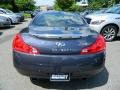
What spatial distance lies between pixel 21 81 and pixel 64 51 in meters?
1.42

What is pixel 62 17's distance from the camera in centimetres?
625

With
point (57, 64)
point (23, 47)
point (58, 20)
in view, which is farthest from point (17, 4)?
point (57, 64)

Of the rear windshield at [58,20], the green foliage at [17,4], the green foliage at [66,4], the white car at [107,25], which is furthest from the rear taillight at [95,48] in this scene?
the green foliage at [66,4]

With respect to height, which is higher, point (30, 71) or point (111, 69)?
point (30, 71)

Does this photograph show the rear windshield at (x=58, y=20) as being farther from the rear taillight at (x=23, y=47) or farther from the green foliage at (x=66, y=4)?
the green foliage at (x=66, y=4)

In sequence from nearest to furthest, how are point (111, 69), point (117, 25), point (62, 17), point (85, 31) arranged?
point (85, 31)
point (62, 17)
point (111, 69)
point (117, 25)

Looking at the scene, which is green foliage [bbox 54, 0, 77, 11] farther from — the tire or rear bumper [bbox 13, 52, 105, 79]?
rear bumper [bbox 13, 52, 105, 79]

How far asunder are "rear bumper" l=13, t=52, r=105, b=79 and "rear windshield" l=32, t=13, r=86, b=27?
1.30m

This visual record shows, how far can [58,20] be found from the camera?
6.09 metres

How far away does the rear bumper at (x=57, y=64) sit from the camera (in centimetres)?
470

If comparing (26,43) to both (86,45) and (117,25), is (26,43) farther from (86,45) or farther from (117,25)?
(117,25)

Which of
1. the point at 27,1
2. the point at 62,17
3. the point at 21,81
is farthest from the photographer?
the point at 27,1

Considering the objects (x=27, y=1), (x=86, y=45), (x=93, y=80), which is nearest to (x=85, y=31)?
(x=86, y=45)

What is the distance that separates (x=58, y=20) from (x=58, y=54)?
5.06 ft
